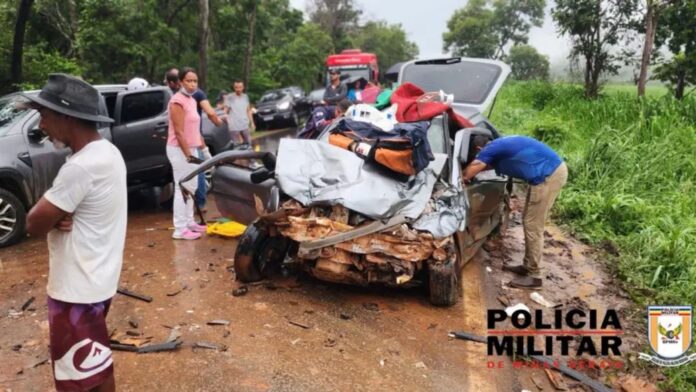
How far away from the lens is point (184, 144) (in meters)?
5.62

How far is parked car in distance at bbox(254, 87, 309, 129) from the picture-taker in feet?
59.1

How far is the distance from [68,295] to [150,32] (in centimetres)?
1401

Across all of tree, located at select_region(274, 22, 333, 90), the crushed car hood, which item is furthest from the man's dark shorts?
tree, located at select_region(274, 22, 333, 90)

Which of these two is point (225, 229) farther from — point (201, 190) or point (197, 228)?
point (201, 190)

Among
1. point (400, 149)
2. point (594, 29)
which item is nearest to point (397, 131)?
point (400, 149)

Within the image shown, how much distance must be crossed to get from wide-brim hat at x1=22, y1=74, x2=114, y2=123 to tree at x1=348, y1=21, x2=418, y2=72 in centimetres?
5238

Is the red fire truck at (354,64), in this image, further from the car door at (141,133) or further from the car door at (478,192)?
the car door at (478,192)

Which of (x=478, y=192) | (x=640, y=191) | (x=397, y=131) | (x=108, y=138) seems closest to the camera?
(x=397, y=131)

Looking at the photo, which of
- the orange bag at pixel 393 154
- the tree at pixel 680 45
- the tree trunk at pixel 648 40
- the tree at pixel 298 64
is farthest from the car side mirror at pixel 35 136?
the tree at pixel 298 64

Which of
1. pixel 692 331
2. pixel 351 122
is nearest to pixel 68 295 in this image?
pixel 351 122

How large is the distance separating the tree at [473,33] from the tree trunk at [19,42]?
5299 centimetres

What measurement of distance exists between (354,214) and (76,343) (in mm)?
2268

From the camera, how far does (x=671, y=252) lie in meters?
5.30

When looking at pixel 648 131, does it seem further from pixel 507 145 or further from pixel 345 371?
pixel 345 371
